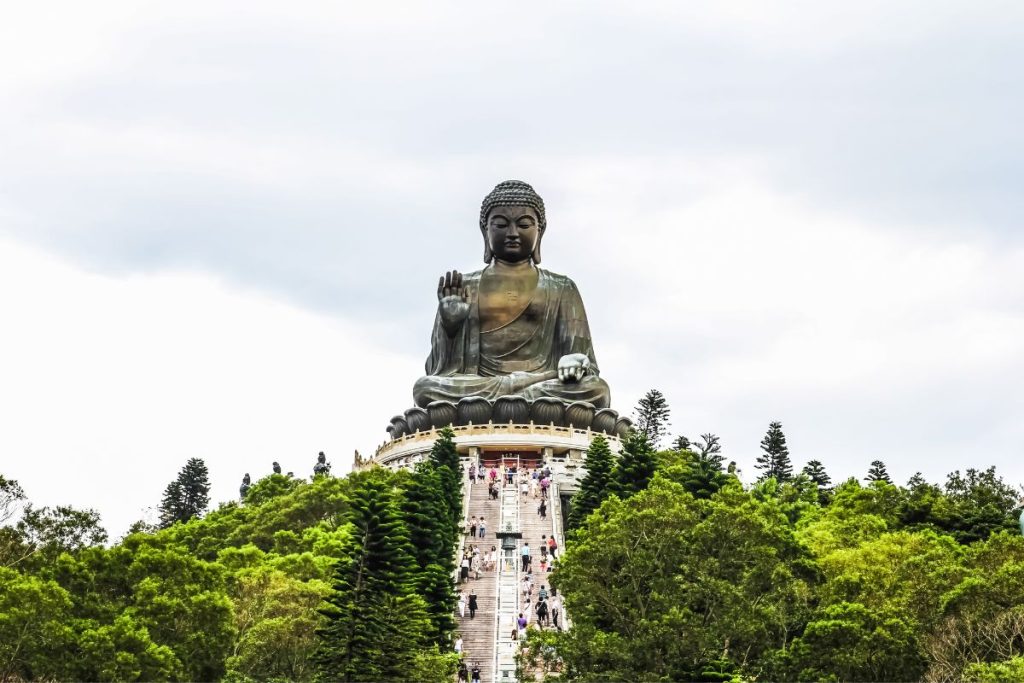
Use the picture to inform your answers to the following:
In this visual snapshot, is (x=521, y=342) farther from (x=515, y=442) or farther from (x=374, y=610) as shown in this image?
(x=374, y=610)

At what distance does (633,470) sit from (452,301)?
1388cm

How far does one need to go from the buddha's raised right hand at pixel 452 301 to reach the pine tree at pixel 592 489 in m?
11.9

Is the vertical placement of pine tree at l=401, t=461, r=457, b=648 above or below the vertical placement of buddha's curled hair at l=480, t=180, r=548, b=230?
below

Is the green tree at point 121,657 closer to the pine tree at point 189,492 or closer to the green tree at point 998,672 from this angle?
the green tree at point 998,672

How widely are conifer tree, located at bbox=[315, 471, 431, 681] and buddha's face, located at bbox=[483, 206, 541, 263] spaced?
20859 millimetres

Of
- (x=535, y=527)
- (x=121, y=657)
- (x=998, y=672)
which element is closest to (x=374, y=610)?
(x=121, y=657)

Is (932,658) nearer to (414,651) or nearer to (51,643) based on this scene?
(414,651)

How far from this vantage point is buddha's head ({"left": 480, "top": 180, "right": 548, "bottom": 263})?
143ft

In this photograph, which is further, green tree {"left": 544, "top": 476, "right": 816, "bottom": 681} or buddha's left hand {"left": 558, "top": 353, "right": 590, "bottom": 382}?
buddha's left hand {"left": 558, "top": 353, "right": 590, "bottom": 382}

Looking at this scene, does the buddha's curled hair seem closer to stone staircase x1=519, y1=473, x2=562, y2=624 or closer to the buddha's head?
the buddha's head

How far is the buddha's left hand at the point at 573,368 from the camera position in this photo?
41844 millimetres

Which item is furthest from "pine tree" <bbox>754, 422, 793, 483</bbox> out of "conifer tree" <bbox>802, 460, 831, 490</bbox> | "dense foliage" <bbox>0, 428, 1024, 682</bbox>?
"dense foliage" <bbox>0, 428, 1024, 682</bbox>

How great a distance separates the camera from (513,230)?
43625 mm

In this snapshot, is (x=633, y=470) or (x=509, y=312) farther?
(x=509, y=312)
